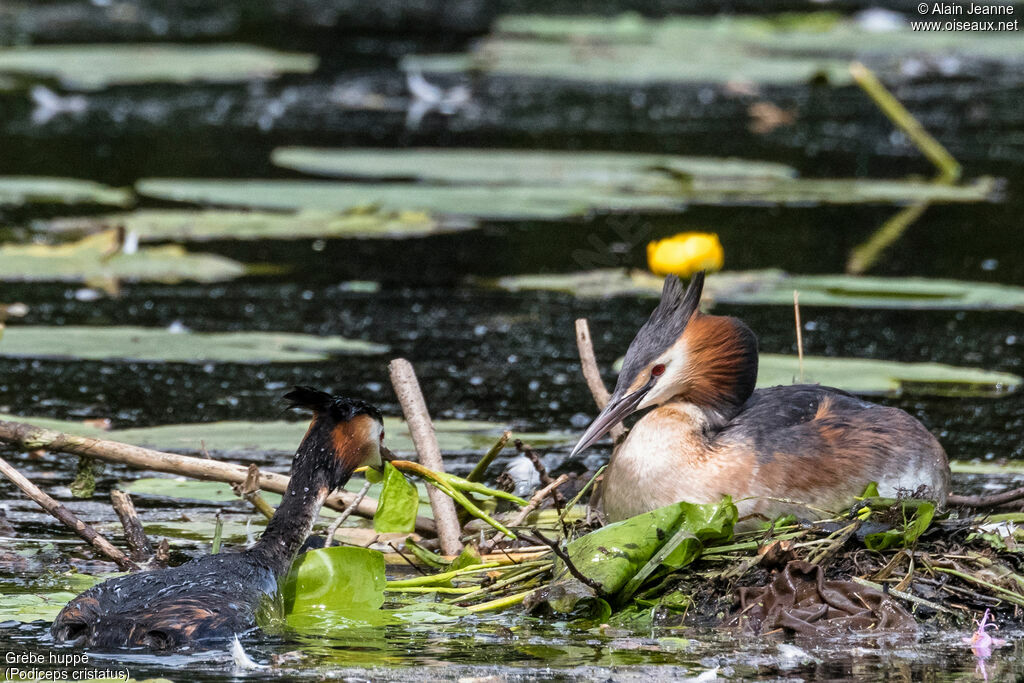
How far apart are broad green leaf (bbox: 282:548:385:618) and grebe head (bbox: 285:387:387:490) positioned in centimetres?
22

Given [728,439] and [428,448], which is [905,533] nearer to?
[728,439]

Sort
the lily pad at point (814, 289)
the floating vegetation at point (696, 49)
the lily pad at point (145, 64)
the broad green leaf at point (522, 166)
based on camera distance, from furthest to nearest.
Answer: the floating vegetation at point (696, 49)
the lily pad at point (145, 64)
the broad green leaf at point (522, 166)
the lily pad at point (814, 289)

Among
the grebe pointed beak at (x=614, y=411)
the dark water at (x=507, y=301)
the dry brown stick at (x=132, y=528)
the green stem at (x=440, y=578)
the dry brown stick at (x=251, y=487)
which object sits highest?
the grebe pointed beak at (x=614, y=411)

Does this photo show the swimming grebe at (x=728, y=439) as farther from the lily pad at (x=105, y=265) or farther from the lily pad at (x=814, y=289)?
the lily pad at (x=105, y=265)

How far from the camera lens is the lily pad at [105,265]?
30.8ft

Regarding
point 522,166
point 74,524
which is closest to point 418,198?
point 522,166

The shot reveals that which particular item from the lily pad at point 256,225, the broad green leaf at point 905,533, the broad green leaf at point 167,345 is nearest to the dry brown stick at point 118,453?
the broad green leaf at point 905,533

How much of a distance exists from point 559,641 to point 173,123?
11336 mm

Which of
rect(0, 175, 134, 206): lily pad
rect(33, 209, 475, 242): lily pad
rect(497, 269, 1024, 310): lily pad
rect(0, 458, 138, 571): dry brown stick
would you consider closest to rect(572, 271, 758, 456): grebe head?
rect(0, 458, 138, 571): dry brown stick

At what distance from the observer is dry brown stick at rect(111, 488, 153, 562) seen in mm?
4984

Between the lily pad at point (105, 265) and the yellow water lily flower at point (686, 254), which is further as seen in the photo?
the lily pad at point (105, 265)

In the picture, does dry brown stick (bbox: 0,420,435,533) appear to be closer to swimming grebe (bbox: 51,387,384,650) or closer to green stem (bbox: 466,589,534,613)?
swimming grebe (bbox: 51,387,384,650)

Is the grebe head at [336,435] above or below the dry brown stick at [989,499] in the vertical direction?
above

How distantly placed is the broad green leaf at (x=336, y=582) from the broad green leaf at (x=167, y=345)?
296 cm
